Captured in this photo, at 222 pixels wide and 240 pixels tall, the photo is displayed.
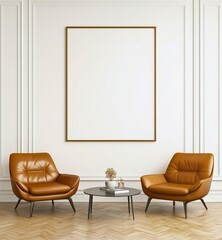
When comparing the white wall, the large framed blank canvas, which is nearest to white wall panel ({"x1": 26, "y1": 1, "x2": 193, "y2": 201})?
the white wall

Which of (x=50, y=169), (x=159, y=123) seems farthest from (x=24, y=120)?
(x=159, y=123)

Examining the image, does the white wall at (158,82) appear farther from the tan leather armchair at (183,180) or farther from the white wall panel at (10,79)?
the tan leather armchair at (183,180)

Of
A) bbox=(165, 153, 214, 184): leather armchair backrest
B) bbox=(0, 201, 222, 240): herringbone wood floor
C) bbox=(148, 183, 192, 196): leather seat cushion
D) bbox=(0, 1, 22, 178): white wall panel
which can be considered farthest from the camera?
bbox=(0, 1, 22, 178): white wall panel

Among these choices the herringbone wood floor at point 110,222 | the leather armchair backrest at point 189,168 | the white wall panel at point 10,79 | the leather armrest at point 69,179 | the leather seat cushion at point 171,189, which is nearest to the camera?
the herringbone wood floor at point 110,222

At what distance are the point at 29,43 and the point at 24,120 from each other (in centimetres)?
128

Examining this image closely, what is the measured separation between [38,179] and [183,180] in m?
2.21

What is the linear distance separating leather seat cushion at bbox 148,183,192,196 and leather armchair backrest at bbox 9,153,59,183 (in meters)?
1.59

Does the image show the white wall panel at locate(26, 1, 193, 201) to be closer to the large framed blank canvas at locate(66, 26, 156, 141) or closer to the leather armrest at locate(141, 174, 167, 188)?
the large framed blank canvas at locate(66, 26, 156, 141)

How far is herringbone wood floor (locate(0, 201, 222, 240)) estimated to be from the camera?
4.67 metres

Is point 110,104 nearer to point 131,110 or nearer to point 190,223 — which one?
point 131,110

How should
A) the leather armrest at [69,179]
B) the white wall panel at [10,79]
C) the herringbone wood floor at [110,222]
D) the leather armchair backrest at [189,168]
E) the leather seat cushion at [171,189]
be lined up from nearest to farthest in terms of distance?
the herringbone wood floor at [110,222] < the leather seat cushion at [171,189] < the leather armrest at [69,179] < the leather armchair backrest at [189,168] < the white wall panel at [10,79]

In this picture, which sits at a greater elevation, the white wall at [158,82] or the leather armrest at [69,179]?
the white wall at [158,82]

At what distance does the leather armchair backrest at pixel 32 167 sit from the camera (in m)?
6.08

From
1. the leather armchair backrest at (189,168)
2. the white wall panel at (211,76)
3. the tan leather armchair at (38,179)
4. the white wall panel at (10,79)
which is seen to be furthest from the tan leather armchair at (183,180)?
the white wall panel at (10,79)
